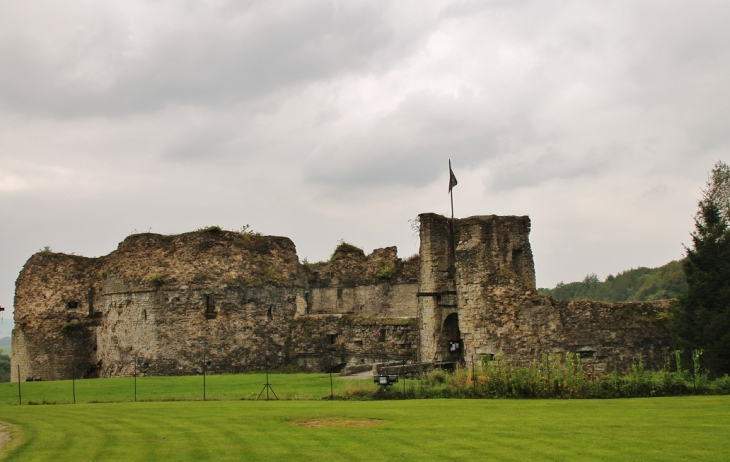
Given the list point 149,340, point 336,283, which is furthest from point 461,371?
point 336,283

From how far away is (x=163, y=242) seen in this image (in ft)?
123

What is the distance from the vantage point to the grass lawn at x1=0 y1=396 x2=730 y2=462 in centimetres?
1216

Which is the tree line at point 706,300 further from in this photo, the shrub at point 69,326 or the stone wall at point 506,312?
the shrub at point 69,326

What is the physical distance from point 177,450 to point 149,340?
24.5 m

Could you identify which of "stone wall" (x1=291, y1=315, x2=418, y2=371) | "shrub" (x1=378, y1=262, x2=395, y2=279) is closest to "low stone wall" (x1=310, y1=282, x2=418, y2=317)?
"shrub" (x1=378, y1=262, x2=395, y2=279)

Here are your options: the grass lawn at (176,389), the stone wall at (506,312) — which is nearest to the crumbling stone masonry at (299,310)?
the stone wall at (506,312)

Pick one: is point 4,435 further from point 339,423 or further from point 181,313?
point 181,313

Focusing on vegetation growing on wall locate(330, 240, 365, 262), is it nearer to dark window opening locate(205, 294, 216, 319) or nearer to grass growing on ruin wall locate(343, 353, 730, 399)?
dark window opening locate(205, 294, 216, 319)

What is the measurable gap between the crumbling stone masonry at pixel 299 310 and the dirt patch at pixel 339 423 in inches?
405

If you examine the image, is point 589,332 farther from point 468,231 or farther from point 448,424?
point 448,424

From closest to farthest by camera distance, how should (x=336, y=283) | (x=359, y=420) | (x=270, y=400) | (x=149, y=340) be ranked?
(x=359, y=420) < (x=270, y=400) < (x=149, y=340) < (x=336, y=283)

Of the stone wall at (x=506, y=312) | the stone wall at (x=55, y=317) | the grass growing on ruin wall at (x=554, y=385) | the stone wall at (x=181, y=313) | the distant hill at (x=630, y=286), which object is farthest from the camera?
the distant hill at (x=630, y=286)

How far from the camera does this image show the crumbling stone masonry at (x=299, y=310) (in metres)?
25.2

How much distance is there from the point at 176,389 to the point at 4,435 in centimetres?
1185
